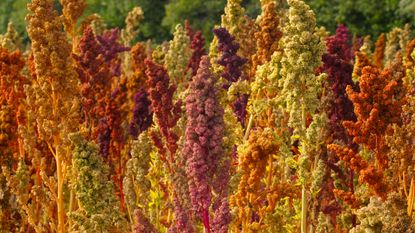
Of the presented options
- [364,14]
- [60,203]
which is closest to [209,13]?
[364,14]

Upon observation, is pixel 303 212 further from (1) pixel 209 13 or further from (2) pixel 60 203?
(1) pixel 209 13

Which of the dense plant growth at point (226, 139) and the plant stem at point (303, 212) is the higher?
the dense plant growth at point (226, 139)

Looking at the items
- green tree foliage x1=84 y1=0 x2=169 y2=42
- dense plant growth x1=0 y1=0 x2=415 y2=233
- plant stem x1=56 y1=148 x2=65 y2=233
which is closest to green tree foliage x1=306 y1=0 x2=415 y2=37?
green tree foliage x1=84 y1=0 x2=169 y2=42

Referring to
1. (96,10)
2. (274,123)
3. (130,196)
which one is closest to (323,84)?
(274,123)

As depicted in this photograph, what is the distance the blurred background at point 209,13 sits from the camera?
20375 millimetres

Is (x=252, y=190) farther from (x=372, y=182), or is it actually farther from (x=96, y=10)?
(x=96, y=10)

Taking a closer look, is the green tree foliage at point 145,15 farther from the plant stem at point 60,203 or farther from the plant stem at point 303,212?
the plant stem at point 303,212

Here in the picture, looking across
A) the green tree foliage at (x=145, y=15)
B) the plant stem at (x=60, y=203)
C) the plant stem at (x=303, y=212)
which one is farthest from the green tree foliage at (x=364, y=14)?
the plant stem at (x=303, y=212)

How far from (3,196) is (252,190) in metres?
2.03

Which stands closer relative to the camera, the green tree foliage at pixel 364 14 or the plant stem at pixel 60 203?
the plant stem at pixel 60 203

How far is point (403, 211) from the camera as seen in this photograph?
2.94m

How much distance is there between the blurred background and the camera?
802 inches

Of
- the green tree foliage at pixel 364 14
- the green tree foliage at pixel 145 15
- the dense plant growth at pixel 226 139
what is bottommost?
the dense plant growth at pixel 226 139

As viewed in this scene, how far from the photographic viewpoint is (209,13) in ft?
76.7
